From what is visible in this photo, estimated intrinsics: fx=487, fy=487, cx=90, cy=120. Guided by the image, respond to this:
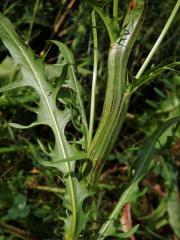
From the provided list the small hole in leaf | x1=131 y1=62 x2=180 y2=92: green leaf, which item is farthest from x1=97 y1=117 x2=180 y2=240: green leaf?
x1=131 y1=62 x2=180 y2=92: green leaf

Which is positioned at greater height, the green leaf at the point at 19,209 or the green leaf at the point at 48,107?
the green leaf at the point at 48,107

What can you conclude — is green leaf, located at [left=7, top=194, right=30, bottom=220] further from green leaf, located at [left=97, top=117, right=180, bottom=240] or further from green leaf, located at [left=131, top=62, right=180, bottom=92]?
green leaf, located at [left=131, top=62, right=180, bottom=92]

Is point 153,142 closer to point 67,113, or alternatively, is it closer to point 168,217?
point 67,113

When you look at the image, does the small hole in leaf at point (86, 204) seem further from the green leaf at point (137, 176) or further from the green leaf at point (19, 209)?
the green leaf at point (19, 209)

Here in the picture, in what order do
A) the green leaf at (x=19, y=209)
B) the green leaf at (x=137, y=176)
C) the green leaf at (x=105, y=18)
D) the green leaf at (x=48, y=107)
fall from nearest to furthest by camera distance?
the green leaf at (x=105, y=18) → the green leaf at (x=48, y=107) → the green leaf at (x=137, y=176) → the green leaf at (x=19, y=209)

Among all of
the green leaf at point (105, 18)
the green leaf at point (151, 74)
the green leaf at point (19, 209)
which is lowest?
the green leaf at point (19, 209)

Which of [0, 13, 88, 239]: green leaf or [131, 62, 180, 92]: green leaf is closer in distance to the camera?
[131, 62, 180, 92]: green leaf

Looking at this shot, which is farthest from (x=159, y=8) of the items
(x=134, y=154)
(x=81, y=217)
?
(x=81, y=217)

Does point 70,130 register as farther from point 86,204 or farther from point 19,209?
point 86,204

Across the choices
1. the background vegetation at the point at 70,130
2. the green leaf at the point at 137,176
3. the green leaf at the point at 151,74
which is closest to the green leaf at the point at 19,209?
the background vegetation at the point at 70,130
